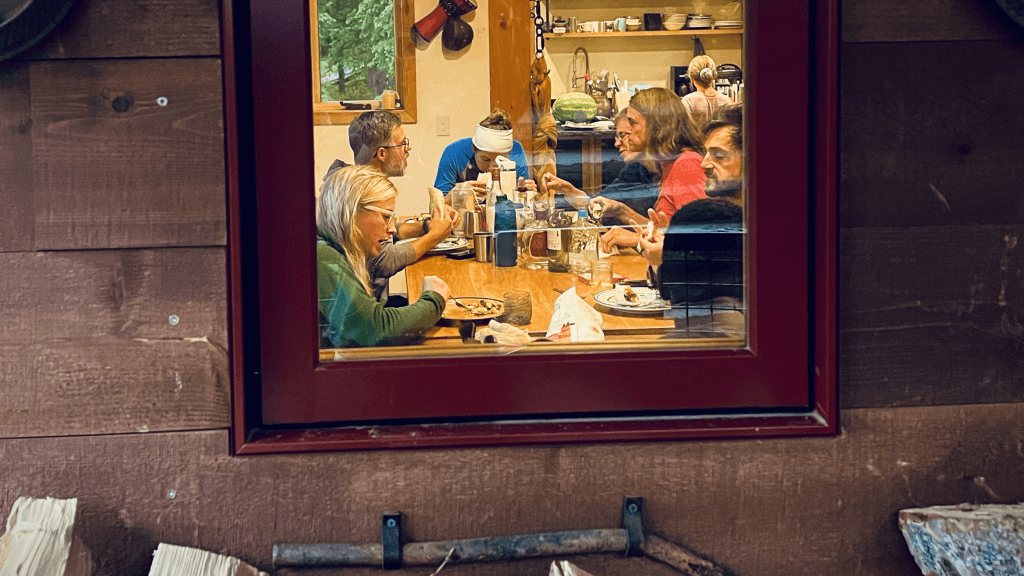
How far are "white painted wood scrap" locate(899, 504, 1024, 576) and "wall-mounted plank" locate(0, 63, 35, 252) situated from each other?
184cm

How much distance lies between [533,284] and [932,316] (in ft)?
2.71

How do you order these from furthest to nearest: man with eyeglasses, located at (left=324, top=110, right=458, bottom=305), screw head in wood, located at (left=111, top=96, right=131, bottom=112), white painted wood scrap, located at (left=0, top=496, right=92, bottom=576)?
1. man with eyeglasses, located at (left=324, top=110, right=458, bottom=305)
2. screw head in wood, located at (left=111, top=96, right=131, bottom=112)
3. white painted wood scrap, located at (left=0, top=496, right=92, bottom=576)

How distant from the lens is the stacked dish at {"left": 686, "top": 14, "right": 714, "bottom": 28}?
1.76 meters

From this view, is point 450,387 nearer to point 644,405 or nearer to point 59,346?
point 644,405

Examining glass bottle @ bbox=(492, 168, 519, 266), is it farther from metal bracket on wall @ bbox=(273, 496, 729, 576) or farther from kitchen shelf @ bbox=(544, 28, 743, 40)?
metal bracket on wall @ bbox=(273, 496, 729, 576)

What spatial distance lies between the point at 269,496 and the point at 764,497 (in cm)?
100

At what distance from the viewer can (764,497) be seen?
1.79m

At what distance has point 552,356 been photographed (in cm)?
182

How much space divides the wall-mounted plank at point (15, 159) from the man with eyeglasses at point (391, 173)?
1.86 feet

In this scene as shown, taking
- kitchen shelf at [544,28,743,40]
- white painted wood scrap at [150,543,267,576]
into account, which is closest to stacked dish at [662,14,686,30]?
kitchen shelf at [544,28,743,40]

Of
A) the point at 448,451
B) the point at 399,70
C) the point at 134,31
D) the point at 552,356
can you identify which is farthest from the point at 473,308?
the point at 134,31

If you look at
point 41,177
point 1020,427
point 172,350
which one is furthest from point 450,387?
point 1020,427

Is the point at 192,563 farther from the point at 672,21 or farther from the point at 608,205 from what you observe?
the point at 672,21

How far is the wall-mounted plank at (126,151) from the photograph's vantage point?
5.41 feet
